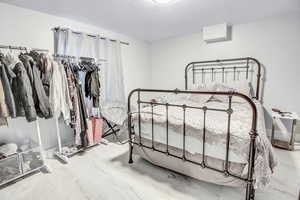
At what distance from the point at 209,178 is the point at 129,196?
2.64 feet

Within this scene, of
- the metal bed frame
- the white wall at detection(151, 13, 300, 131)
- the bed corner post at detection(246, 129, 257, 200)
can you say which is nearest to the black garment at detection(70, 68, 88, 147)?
the metal bed frame

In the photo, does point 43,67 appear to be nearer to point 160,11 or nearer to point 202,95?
point 160,11

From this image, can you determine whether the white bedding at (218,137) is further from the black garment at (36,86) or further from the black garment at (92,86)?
the black garment at (36,86)

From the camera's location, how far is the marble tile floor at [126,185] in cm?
157

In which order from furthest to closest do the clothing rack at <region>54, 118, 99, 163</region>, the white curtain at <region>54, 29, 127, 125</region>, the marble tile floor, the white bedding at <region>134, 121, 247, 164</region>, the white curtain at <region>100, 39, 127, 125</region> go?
the white curtain at <region>100, 39, 127, 125</region> < the white curtain at <region>54, 29, 127, 125</region> < the clothing rack at <region>54, 118, 99, 163</region> < the marble tile floor < the white bedding at <region>134, 121, 247, 164</region>

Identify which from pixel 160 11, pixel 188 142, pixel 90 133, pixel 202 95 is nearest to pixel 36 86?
pixel 90 133

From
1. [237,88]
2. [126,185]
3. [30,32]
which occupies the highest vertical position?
[30,32]

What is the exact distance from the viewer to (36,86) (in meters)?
1.86

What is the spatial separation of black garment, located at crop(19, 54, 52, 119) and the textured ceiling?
31.3 inches

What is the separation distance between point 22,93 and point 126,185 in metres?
1.51

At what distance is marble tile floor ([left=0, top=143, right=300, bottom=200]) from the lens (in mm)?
1565

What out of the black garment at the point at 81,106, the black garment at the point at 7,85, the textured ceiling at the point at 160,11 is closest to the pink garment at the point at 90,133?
the black garment at the point at 81,106

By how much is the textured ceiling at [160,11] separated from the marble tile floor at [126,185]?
212cm

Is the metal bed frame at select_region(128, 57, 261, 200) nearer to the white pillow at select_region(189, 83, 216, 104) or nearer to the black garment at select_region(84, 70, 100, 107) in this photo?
the white pillow at select_region(189, 83, 216, 104)
